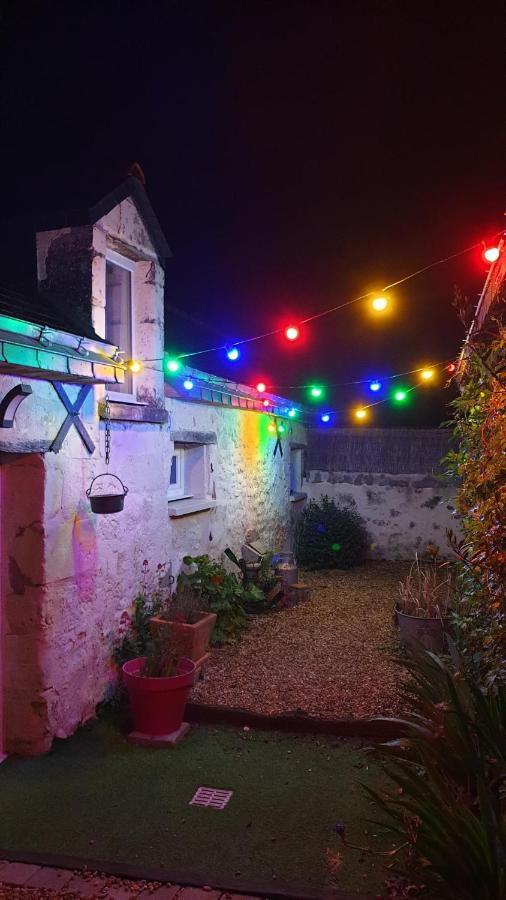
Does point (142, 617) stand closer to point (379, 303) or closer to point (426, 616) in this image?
point (426, 616)

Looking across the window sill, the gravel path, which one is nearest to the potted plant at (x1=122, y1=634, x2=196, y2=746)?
the gravel path

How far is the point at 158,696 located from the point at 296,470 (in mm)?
8037

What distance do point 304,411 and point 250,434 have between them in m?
3.20

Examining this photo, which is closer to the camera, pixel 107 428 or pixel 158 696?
pixel 158 696

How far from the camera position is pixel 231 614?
22.6 feet

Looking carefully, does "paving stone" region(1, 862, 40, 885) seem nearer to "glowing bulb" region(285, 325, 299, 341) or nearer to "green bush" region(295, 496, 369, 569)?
"glowing bulb" region(285, 325, 299, 341)

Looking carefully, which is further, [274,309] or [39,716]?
[274,309]

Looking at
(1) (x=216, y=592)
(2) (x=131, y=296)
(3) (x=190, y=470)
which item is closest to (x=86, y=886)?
(1) (x=216, y=592)

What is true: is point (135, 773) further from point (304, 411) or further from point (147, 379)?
point (304, 411)

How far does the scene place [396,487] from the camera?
11.8 meters

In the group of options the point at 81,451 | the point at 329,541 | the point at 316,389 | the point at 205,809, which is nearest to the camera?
the point at 205,809

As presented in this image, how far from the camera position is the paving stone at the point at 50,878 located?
3035 millimetres

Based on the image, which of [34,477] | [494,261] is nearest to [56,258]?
[34,477]

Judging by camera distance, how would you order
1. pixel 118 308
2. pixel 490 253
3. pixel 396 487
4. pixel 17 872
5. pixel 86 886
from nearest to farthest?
pixel 86 886 < pixel 17 872 < pixel 490 253 < pixel 118 308 < pixel 396 487
